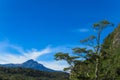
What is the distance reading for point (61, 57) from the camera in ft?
142

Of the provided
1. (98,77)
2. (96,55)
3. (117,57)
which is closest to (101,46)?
(96,55)

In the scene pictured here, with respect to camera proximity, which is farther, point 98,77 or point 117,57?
point 117,57

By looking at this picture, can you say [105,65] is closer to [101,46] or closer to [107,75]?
[107,75]

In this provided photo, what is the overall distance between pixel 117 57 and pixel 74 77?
7.79 m

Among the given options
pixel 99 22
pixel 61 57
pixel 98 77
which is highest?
pixel 99 22

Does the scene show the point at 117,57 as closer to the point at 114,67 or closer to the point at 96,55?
the point at 114,67

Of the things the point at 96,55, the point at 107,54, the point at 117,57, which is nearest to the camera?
the point at 96,55

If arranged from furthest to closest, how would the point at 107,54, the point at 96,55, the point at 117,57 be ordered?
the point at 117,57 → the point at 107,54 → the point at 96,55

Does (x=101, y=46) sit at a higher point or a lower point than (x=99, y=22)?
lower

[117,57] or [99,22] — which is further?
[117,57]

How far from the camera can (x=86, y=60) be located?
44.2 meters

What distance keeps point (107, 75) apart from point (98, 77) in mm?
4314

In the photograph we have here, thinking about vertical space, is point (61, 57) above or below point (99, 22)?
below

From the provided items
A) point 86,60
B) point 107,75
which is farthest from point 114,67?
point 86,60
